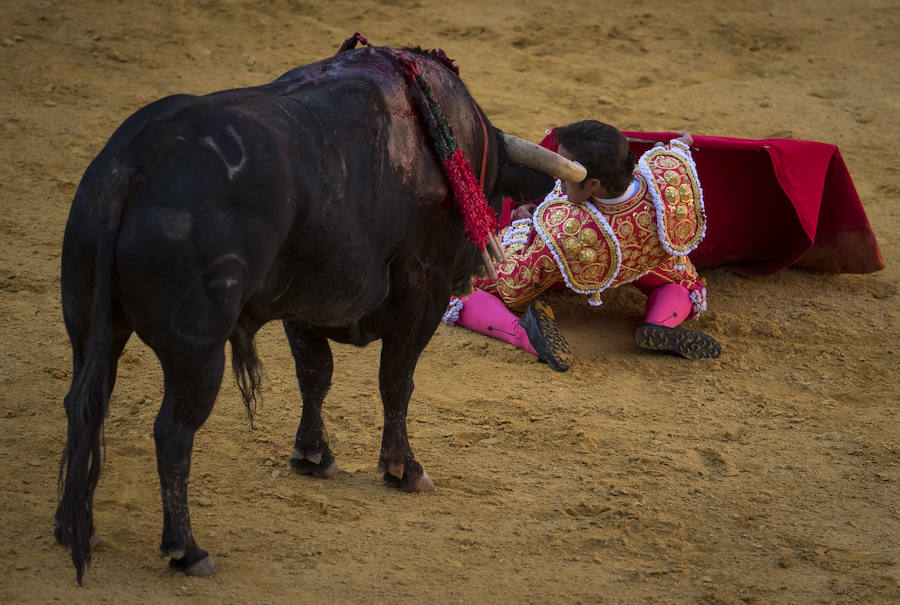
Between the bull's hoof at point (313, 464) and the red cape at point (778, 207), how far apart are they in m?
2.71

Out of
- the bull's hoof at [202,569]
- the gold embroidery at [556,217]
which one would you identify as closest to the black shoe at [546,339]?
the gold embroidery at [556,217]

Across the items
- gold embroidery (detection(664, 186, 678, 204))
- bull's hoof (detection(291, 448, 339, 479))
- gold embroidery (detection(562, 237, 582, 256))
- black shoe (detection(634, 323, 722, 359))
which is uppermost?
gold embroidery (detection(664, 186, 678, 204))

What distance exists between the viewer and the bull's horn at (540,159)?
3.70 metres

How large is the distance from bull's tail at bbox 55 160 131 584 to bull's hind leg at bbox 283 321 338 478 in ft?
3.09

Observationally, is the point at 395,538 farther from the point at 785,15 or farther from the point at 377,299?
the point at 785,15

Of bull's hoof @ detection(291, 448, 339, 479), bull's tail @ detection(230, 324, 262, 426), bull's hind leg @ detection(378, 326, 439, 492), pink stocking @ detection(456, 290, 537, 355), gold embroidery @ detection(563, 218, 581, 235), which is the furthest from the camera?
pink stocking @ detection(456, 290, 537, 355)

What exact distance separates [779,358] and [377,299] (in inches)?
101

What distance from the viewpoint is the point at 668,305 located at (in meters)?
5.20

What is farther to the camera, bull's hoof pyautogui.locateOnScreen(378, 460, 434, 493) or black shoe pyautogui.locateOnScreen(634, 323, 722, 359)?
black shoe pyautogui.locateOnScreen(634, 323, 722, 359)

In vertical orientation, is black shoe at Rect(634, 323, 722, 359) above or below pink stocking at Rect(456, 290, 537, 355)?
above

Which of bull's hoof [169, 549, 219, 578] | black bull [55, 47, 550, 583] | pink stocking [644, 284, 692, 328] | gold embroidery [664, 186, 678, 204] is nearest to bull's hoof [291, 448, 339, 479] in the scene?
black bull [55, 47, 550, 583]

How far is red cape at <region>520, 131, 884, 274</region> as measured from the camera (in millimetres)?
5633

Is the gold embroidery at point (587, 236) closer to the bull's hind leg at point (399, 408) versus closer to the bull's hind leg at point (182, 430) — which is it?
the bull's hind leg at point (399, 408)

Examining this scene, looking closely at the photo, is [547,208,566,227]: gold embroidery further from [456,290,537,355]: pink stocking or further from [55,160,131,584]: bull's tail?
[55,160,131,584]: bull's tail
